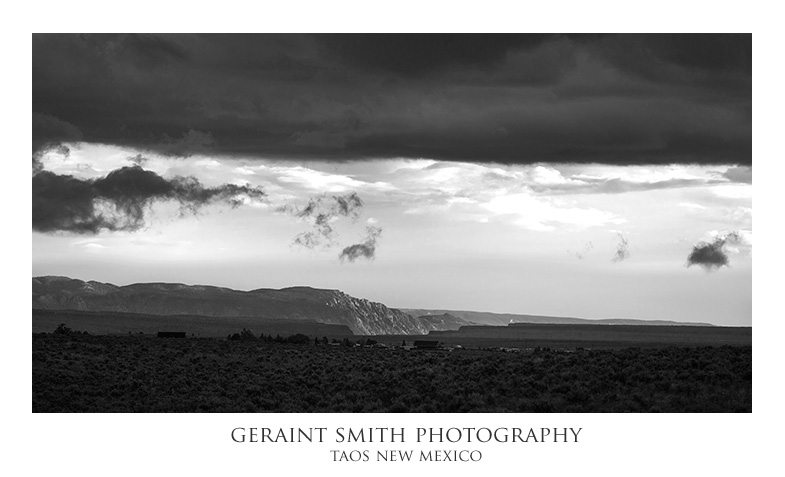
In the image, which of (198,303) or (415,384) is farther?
(198,303)

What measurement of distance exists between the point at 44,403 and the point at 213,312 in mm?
124084

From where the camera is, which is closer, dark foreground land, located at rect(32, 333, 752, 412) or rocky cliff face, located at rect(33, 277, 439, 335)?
dark foreground land, located at rect(32, 333, 752, 412)

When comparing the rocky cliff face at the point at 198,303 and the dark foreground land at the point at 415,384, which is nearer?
the dark foreground land at the point at 415,384

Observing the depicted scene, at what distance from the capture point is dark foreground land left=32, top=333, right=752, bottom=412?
31797 mm

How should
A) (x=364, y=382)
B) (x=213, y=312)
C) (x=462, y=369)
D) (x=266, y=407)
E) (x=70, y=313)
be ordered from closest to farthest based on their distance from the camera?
(x=266, y=407), (x=364, y=382), (x=462, y=369), (x=70, y=313), (x=213, y=312)

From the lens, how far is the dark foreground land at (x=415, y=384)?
104 ft

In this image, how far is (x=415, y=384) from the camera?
1503 inches

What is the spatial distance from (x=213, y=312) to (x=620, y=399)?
128 metres

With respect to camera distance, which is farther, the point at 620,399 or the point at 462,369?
the point at 462,369

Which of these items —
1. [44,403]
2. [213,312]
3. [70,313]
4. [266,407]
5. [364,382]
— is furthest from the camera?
[213,312]
